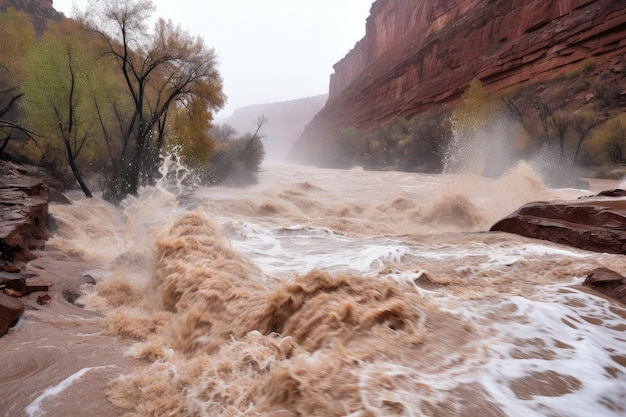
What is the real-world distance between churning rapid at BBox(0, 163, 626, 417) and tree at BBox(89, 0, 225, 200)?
1042cm

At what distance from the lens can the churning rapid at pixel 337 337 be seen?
81.1 inches

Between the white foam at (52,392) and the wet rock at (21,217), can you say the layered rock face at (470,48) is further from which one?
the wet rock at (21,217)

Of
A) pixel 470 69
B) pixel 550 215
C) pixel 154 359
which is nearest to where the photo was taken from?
pixel 154 359

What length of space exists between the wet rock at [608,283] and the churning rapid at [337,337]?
0.52 ft

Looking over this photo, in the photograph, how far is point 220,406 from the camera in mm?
2268

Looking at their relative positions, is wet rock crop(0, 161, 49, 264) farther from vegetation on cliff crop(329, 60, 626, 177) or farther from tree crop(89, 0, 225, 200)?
vegetation on cliff crop(329, 60, 626, 177)

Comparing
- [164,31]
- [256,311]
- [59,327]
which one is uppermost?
[164,31]

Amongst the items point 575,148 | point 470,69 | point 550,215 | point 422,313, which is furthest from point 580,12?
point 422,313

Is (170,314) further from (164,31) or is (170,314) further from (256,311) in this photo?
(164,31)

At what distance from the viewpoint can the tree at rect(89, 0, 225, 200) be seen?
14.3 meters

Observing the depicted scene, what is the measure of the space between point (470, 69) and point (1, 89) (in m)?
33.3

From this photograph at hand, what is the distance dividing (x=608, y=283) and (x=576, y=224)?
3.46 metres

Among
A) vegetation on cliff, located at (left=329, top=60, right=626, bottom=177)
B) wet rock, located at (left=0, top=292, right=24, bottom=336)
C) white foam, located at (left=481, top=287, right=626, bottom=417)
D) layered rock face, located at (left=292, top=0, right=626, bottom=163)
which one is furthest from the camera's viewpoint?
layered rock face, located at (left=292, top=0, right=626, bottom=163)

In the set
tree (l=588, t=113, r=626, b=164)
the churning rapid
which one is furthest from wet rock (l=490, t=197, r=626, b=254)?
tree (l=588, t=113, r=626, b=164)
